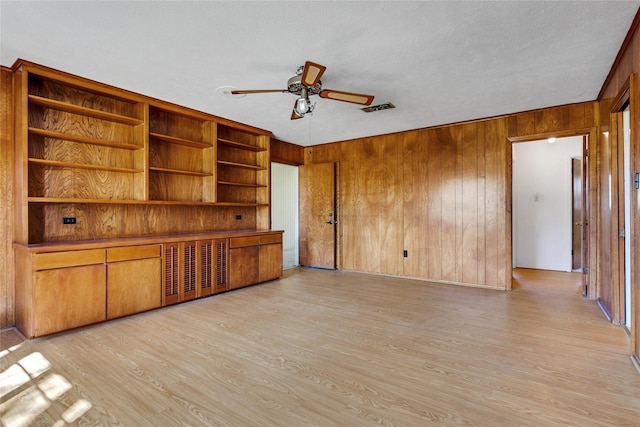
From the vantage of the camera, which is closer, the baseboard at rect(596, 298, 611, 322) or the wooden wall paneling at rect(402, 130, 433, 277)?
the baseboard at rect(596, 298, 611, 322)

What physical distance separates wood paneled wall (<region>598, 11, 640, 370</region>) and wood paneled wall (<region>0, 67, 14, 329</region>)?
515 cm

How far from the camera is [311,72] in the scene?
2416 millimetres

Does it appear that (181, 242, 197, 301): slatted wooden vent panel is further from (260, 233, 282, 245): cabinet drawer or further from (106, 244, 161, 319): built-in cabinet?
(260, 233, 282, 245): cabinet drawer

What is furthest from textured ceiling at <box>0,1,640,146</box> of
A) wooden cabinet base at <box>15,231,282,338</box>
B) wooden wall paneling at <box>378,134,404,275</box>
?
wooden cabinet base at <box>15,231,282,338</box>

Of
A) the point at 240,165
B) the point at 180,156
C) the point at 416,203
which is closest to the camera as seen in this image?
the point at 180,156

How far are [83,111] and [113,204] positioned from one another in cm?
102

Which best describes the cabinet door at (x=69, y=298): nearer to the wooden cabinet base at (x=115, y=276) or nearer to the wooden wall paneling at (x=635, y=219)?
the wooden cabinet base at (x=115, y=276)

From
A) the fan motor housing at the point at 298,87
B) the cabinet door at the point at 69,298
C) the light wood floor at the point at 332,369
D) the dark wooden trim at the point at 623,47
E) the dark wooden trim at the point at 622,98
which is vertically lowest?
the light wood floor at the point at 332,369

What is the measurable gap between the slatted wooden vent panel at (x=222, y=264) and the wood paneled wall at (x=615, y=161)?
4031 millimetres

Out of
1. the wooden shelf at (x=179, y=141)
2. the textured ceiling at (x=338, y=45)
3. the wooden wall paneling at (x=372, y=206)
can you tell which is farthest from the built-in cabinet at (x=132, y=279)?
the wooden wall paneling at (x=372, y=206)

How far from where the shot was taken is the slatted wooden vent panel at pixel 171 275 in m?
3.61

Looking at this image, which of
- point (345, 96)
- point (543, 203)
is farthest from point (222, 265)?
point (543, 203)

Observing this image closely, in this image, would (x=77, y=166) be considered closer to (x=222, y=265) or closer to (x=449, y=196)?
(x=222, y=265)

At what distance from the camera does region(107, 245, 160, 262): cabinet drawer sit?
125 inches
